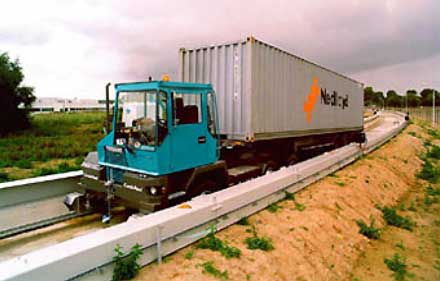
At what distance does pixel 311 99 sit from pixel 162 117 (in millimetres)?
7995

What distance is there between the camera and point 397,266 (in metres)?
6.05

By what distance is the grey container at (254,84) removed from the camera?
873cm

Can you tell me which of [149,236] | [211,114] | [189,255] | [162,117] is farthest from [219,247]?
[211,114]

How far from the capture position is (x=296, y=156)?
1183cm

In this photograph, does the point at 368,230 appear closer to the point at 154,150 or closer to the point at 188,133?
the point at 188,133

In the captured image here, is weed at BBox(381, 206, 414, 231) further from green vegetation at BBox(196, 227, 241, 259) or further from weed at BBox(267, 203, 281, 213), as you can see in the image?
green vegetation at BBox(196, 227, 241, 259)

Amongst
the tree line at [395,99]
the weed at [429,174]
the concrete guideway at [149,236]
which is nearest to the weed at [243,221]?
the concrete guideway at [149,236]

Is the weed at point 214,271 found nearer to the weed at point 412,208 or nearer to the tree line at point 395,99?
the weed at point 412,208

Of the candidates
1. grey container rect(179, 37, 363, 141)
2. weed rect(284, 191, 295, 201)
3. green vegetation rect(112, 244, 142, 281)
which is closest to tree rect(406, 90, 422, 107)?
grey container rect(179, 37, 363, 141)

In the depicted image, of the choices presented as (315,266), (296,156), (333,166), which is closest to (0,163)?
(296,156)

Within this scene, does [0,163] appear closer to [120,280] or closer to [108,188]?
[108,188]

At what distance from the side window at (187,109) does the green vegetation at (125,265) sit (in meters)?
2.63

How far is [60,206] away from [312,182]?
19.6ft

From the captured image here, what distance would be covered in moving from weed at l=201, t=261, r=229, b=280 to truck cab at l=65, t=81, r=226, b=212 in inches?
71.2
